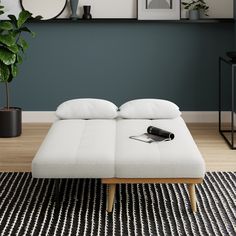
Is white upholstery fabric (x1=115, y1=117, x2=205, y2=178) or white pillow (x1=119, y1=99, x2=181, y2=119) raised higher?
white pillow (x1=119, y1=99, x2=181, y2=119)

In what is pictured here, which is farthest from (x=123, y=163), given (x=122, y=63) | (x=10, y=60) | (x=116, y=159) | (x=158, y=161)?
(x=122, y=63)

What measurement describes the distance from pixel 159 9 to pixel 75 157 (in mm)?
2804

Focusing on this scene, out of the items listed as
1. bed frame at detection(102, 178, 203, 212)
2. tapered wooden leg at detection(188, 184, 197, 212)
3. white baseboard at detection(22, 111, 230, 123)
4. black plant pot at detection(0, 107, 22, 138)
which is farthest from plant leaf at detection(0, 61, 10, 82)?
tapered wooden leg at detection(188, 184, 197, 212)

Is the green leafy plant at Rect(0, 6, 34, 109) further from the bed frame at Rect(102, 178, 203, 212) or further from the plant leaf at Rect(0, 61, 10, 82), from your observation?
the bed frame at Rect(102, 178, 203, 212)

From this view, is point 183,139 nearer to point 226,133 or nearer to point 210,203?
point 210,203

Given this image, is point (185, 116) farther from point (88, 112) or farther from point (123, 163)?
point (123, 163)

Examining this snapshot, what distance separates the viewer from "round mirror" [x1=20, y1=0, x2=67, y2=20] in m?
6.05

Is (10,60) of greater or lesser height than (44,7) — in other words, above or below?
below

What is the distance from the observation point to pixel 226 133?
5.75 m

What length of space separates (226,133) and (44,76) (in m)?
1.80

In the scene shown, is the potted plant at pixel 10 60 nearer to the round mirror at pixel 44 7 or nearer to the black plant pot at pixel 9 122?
the black plant pot at pixel 9 122

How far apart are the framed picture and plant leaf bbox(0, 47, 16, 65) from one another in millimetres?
1350

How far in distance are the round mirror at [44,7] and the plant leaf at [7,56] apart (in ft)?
2.76

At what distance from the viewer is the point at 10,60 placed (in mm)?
5316
